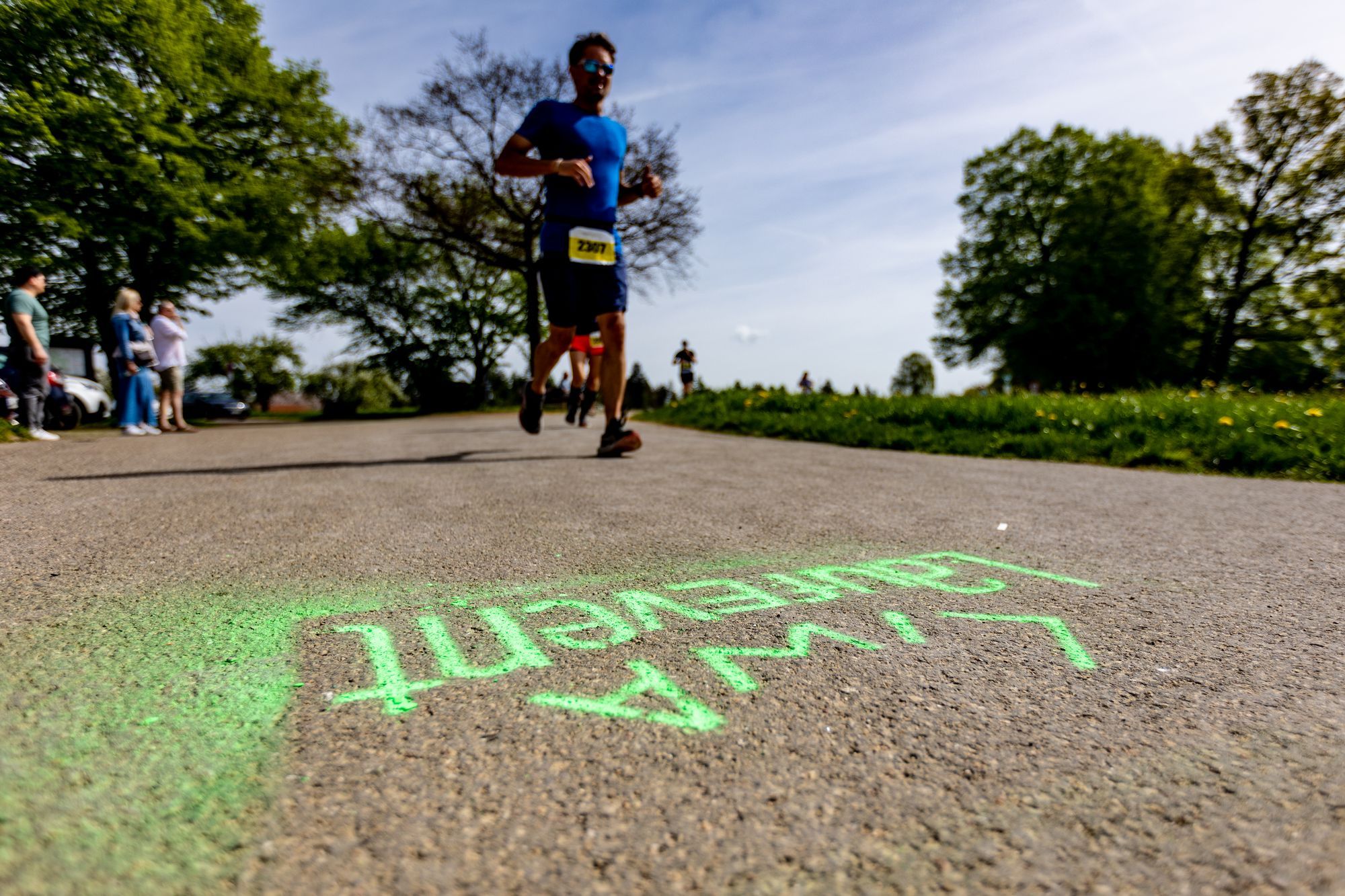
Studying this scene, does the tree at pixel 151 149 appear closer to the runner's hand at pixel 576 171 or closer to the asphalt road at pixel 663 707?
the runner's hand at pixel 576 171

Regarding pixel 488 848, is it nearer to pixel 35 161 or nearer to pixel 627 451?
pixel 627 451

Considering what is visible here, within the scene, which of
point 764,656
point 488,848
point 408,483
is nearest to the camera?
point 488,848

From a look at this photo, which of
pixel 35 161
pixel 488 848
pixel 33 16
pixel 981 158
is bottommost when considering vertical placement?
pixel 488 848

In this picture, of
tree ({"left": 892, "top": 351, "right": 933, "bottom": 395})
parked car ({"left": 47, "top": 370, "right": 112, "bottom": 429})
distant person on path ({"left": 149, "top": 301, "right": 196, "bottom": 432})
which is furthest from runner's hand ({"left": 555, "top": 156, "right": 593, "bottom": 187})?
tree ({"left": 892, "top": 351, "right": 933, "bottom": 395})

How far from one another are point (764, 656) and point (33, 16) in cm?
2386

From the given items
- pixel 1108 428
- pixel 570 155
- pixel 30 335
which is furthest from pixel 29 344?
pixel 1108 428

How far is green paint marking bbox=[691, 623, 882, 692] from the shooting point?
5.47 feet

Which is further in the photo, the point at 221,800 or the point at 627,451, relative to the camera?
the point at 627,451

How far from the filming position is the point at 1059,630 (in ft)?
6.67

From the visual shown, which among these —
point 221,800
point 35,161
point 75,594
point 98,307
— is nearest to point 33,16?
point 35,161

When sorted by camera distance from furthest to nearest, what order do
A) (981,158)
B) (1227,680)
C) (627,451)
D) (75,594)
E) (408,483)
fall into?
1. (981,158)
2. (627,451)
3. (408,483)
4. (75,594)
5. (1227,680)

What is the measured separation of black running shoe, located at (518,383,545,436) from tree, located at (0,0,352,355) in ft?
52.1

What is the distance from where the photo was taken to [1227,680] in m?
Result: 1.69

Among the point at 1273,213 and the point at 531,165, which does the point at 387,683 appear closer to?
the point at 531,165
